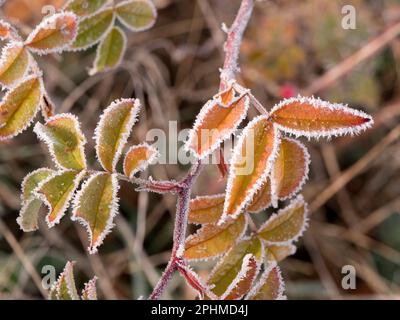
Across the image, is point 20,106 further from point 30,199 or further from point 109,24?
point 109,24

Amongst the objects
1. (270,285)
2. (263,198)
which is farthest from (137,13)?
(270,285)

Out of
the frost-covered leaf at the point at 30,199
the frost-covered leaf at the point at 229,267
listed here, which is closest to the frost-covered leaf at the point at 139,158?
the frost-covered leaf at the point at 30,199

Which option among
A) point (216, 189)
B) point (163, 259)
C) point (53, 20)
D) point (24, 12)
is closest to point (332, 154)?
point (216, 189)

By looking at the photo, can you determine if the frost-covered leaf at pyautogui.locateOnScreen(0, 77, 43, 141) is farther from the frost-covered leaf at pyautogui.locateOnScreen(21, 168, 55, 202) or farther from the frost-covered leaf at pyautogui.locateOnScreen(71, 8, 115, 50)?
the frost-covered leaf at pyautogui.locateOnScreen(71, 8, 115, 50)

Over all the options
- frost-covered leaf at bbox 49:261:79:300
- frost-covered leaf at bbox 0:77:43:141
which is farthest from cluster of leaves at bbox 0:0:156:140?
frost-covered leaf at bbox 49:261:79:300

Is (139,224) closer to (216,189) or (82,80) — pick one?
(216,189)
